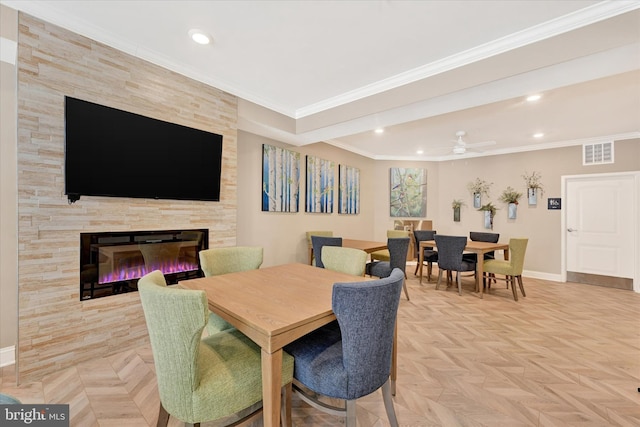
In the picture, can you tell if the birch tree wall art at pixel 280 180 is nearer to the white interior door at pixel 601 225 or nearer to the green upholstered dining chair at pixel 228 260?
the green upholstered dining chair at pixel 228 260

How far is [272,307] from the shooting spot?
1.38m

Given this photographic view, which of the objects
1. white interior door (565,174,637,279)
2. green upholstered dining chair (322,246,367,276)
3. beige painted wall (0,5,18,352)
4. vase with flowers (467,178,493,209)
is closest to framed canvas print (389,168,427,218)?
vase with flowers (467,178,493,209)

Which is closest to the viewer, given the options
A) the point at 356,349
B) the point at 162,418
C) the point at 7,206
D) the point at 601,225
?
the point at 356,349

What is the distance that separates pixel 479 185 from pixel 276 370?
257 inches

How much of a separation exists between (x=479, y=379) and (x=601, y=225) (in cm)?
489

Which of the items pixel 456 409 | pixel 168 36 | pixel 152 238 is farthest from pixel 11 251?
pixel 456 409

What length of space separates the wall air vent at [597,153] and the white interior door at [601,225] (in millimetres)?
280

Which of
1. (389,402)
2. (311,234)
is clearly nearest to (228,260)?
(389,402)

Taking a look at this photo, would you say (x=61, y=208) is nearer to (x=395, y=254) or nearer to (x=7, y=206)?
(x=7, y=206)

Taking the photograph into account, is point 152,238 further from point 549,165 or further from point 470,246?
point 549,165

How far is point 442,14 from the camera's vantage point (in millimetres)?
2031

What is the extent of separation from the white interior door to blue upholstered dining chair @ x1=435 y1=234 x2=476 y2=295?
2.48m

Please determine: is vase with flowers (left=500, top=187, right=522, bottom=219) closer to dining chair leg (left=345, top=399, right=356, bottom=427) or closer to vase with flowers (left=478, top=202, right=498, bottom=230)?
vase with flowers (left=478, top=202, right=498, bottom=230)

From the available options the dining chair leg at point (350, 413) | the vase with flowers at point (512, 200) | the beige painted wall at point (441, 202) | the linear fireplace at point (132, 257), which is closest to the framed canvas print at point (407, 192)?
the beige painted wall at point (441, 202)
